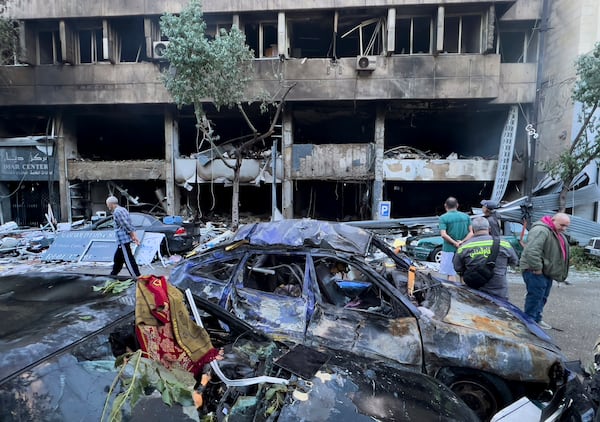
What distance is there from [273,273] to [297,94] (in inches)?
418

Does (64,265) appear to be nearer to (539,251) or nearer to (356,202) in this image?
(539,251)

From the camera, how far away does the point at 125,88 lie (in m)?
13.5

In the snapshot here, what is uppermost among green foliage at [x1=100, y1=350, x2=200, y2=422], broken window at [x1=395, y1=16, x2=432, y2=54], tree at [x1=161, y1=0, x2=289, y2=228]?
broken window at [x1=395, y1=16, x2=432, y2=54]

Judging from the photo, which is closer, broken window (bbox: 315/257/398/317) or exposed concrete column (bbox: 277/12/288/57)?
broken window (bbox: 315/257/398/317)

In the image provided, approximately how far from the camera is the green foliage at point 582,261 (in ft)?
27.0

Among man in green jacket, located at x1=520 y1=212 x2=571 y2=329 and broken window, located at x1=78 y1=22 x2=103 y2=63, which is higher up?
broken window, located at x1=78 y1=22 x2=103 y2=63

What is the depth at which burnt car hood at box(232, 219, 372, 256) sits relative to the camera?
345cm

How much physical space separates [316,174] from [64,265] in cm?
887

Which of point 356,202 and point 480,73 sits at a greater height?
point 480,73

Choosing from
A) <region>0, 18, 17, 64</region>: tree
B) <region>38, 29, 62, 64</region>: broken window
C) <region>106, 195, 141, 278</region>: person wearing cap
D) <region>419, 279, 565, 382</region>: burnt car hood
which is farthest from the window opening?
<region>419, 279, 565, 382</region>: burnt car hood

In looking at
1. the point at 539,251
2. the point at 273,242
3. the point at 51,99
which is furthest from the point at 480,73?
the point at 51,99

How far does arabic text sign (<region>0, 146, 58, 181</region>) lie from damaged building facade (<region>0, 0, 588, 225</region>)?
46mm

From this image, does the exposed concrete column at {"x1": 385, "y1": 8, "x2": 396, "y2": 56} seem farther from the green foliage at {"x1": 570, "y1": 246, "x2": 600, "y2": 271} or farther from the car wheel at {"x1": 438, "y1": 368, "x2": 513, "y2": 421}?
the car wheel at {"x1": 438, "y1": 368, "x2": 513, "y2": 421}

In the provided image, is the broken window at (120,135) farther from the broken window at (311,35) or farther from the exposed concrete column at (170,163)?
the broken window at (311,35)
